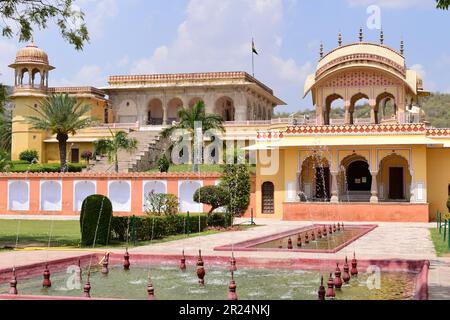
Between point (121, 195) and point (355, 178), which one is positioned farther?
point (121, 195)

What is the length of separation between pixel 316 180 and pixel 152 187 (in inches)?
310

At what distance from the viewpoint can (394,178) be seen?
29.0m

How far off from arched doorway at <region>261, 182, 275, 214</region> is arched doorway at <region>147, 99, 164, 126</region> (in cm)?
2266

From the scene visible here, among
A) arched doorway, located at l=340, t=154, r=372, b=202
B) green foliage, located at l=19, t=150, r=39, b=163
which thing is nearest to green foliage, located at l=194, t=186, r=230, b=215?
arched doorway, located at l=340, t=154, r=372, b=202

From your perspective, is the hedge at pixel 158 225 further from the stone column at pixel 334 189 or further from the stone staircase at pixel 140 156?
the stone staircase at pixel 140 156

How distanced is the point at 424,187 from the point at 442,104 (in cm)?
5897

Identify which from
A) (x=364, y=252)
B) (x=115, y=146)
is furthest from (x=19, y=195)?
(x=364, y=252)

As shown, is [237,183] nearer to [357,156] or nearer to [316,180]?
[316,180]

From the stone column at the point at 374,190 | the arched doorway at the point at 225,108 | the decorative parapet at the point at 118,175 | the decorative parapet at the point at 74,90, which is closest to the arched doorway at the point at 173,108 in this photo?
the arched doorway at the point at 225,108

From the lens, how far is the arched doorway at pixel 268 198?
28156 mm

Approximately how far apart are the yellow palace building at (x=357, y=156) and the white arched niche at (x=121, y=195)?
652 centimetres

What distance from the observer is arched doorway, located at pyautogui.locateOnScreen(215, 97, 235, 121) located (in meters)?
47.4

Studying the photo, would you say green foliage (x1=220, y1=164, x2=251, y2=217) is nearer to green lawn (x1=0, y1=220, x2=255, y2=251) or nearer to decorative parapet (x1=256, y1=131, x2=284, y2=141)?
decorative parapet (x1=256, y1=131, x2=284, y2=141)

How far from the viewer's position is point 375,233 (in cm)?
1939
